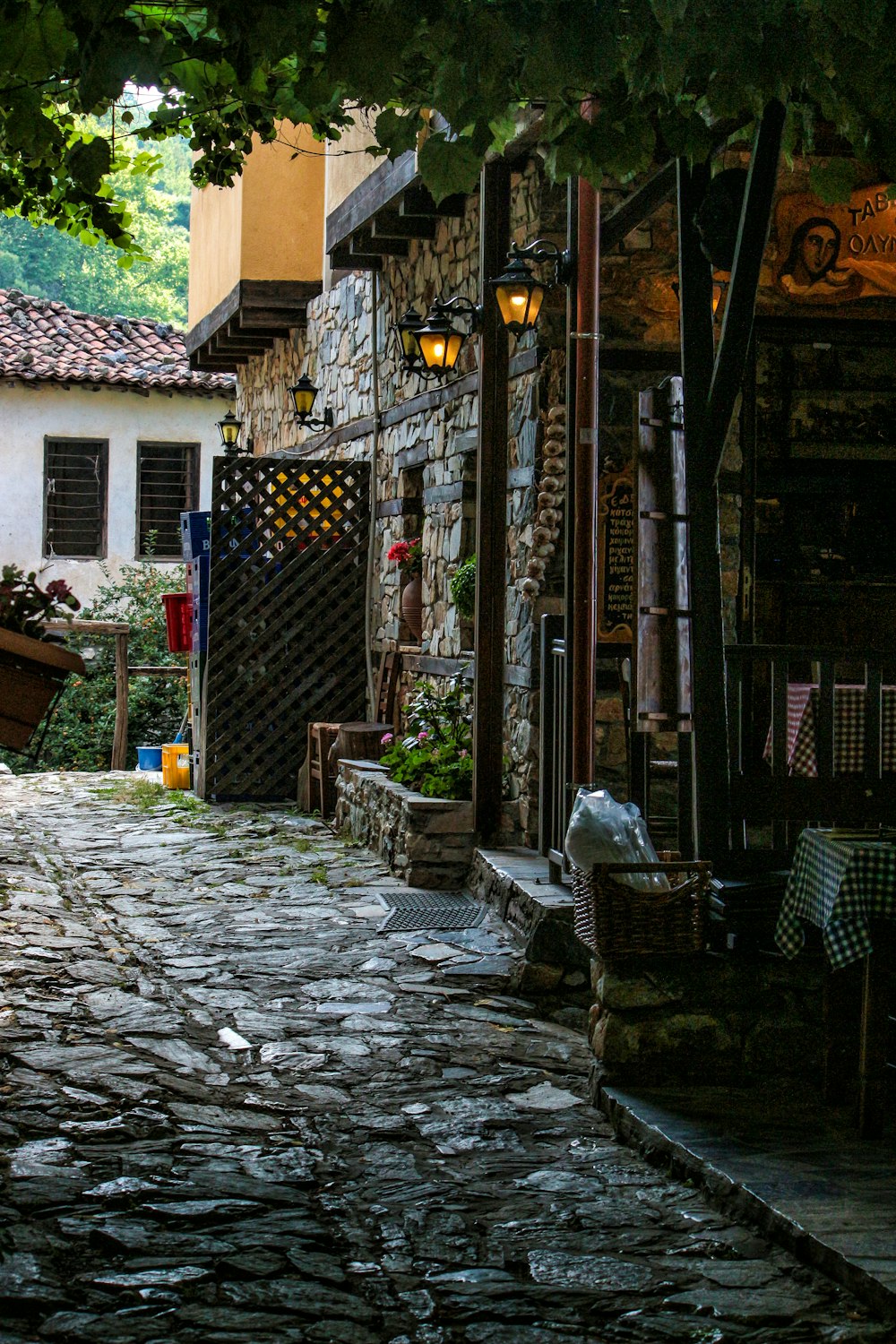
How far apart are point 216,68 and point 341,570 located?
26.0ft

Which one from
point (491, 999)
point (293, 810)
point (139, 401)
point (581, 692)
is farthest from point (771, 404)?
point (139, 401)

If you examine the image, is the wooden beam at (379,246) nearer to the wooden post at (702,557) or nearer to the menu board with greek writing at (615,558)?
the menu board with greek writing at (615,558)

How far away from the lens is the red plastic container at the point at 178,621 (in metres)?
12.8

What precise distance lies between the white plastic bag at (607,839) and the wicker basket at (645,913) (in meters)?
0.11

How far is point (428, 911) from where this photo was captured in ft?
25.0

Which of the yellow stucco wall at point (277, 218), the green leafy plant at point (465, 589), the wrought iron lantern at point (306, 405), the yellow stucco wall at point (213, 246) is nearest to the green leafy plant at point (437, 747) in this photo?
the green leafy plant at point (465, 589)

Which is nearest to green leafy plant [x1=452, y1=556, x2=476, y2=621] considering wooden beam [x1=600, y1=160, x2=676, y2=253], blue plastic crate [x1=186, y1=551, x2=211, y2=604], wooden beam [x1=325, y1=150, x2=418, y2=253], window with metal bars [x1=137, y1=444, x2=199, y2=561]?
wooden beam [x1=325, y1=150, x2=418, y2=253]

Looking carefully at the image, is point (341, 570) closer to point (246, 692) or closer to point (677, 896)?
point (246, 692)

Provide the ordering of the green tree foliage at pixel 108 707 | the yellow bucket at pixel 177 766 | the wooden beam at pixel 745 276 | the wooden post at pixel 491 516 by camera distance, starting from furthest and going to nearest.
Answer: the green tree foliage at pixel 108 707
the yellow bucket at pixel 177 766
the wooden post at pixel 491 516
the wooden beam at pixel 745 276

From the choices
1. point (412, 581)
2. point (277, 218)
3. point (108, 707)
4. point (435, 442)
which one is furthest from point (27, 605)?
point (108, 707)

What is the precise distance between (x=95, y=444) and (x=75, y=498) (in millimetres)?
766

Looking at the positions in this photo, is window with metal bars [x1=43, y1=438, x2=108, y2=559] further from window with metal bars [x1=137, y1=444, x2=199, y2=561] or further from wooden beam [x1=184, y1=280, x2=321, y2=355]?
wooden beam [x1=184, y1=280, x2=321, y2=355]

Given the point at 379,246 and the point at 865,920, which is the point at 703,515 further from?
the point at 379,246

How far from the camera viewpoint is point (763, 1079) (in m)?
4.77
